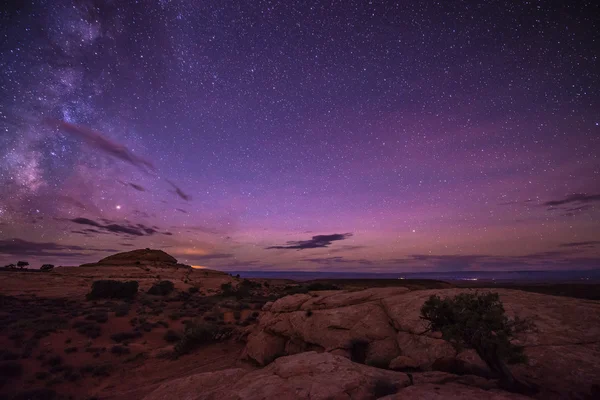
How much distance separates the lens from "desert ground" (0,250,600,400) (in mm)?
6793

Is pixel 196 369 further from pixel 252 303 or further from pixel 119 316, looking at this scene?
pixel 252 303

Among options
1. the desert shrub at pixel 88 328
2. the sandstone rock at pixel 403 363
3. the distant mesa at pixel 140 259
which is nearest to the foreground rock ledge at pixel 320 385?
the sandstone rock at pixel 403 363

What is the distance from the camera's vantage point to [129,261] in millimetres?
75688

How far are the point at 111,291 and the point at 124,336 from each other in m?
18.6

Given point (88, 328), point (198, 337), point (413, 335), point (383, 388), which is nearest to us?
point (383, 388)

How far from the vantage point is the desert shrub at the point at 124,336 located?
19.6m

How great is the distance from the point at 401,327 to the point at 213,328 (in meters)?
13.0

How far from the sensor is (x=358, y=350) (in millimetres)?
11531

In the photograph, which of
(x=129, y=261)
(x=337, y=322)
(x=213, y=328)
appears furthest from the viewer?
(x=129, y=261)

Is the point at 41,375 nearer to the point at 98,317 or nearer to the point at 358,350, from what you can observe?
the point at 98,317

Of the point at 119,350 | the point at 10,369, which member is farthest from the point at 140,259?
the point at 10,369

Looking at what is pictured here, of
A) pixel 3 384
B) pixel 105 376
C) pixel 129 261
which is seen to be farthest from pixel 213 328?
pixel 129 261

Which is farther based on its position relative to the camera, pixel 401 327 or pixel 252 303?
pixel 252 303

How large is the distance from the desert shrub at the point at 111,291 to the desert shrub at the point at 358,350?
3365 centimetres
